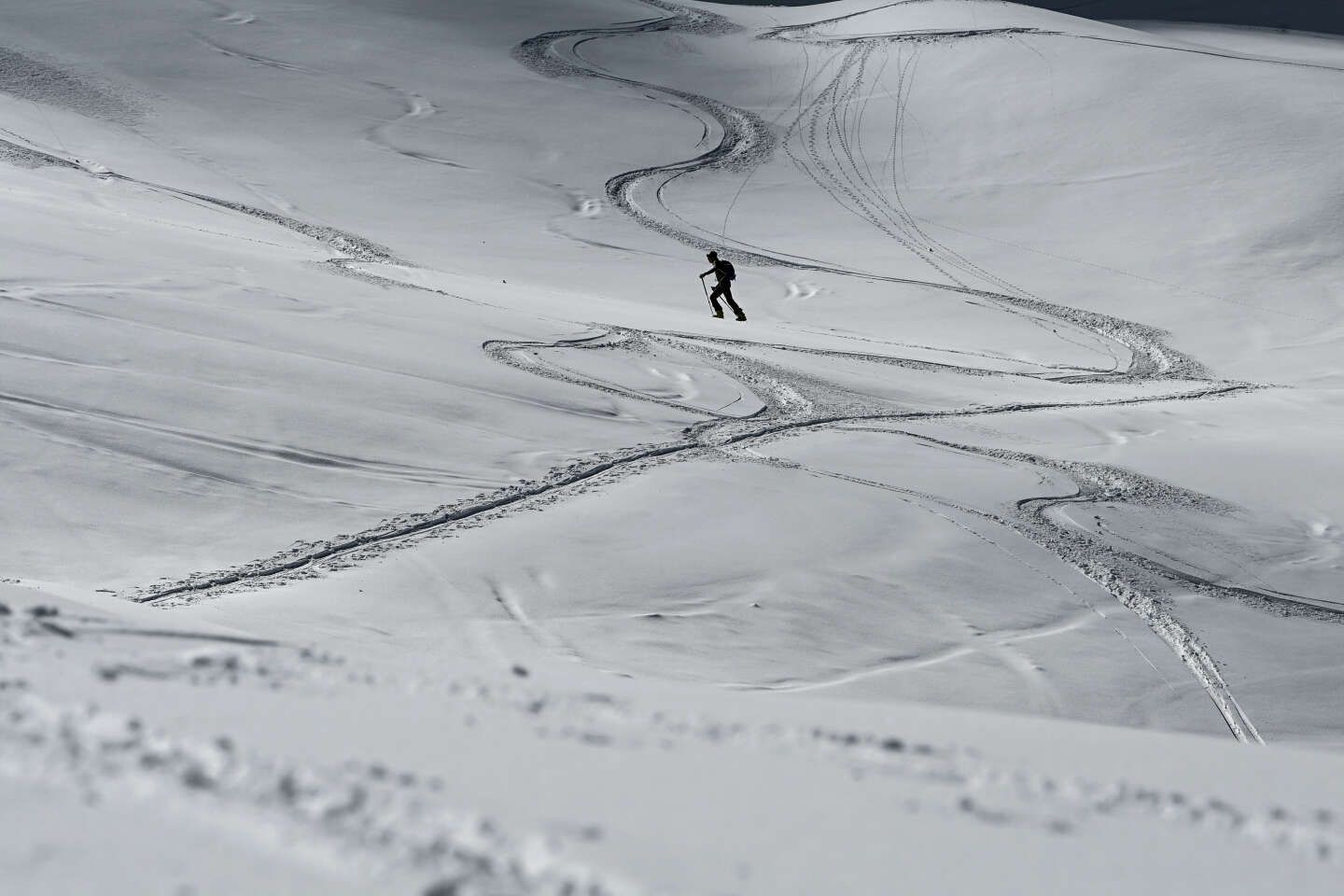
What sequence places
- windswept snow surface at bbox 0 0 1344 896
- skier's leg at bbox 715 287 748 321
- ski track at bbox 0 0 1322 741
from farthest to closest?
skier's leg at bbox 715 287 748 321 → ski track at bbox 0 0 1322 741 → windswept snow surface at bbox 0 0 1344 896

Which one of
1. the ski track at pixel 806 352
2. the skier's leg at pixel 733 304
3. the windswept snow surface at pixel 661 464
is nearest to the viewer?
the windswept snow surface at pixel 661 464

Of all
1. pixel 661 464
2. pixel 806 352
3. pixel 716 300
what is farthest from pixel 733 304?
pixel 661 464

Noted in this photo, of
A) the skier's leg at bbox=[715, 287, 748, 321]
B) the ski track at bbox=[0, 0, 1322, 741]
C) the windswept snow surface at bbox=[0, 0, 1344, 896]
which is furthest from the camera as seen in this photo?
the skier's leg at bbox=[715, 287, 748, 321]

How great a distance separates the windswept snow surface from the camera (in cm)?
186

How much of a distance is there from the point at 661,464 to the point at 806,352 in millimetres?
3210

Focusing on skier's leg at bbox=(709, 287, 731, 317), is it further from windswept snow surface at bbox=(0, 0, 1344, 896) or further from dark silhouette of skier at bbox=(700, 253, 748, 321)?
windswept snow surface at bbox=(0, 0, 1344, 896)

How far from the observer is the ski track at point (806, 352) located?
16.3 feet

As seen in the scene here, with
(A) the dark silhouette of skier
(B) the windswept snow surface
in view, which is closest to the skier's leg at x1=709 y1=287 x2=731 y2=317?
(A) the dark silhouette of skier

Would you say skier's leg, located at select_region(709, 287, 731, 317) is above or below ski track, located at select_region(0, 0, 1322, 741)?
below

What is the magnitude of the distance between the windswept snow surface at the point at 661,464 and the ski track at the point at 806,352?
0.05 meters

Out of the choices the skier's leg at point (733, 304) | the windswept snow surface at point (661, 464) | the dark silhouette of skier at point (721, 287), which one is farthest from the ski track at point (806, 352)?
the dark silhouette of skier at point (721, 287)

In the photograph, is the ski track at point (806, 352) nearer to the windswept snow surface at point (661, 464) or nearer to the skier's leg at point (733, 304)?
the windswept snow surface at point (661, 464)

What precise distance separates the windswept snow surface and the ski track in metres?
0.05

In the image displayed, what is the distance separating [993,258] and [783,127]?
4.23 metres
